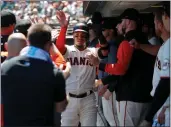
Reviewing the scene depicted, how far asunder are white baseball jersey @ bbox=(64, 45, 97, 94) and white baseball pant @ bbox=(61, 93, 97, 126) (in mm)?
120

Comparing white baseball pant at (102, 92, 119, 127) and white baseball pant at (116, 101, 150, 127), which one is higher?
white baseball pant at (116, 101, 150, 127)

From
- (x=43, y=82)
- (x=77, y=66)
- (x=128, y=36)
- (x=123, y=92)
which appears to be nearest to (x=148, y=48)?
(x=128, y=36)

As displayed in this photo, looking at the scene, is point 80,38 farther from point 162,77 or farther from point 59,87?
point 59,87

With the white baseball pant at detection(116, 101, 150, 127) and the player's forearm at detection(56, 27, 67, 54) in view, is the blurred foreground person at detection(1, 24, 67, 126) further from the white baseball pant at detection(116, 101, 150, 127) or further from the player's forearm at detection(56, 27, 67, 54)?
the player's forearm at detection(56, 27, 67, 54)

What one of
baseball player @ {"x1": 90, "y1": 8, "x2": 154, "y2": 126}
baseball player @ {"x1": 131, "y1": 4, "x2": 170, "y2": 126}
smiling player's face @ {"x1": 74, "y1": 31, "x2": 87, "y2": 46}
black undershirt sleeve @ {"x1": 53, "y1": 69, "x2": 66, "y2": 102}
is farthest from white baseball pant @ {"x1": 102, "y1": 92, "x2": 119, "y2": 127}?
black undershirt sleeve @ {"x1": 53, "y1": 69, "x2": 66, "y2": 102}

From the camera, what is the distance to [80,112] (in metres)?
5.08

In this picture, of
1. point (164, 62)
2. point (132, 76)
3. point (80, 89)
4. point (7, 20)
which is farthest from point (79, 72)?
point (164, 62)

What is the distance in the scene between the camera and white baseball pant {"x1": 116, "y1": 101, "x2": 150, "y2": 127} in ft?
14.3

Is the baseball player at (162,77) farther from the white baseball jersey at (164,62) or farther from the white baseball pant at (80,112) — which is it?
the white baseball pant at (80,112)

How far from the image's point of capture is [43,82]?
10.0ft

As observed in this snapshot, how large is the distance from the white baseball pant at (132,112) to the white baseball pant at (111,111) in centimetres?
89

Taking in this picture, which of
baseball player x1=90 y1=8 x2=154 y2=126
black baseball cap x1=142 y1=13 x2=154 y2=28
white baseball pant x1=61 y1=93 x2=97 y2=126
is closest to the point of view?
baseball player x1=90 y1=8 x2=154 y2=126

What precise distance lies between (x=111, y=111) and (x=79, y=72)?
0.71m

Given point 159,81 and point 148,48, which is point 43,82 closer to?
point 159,81
